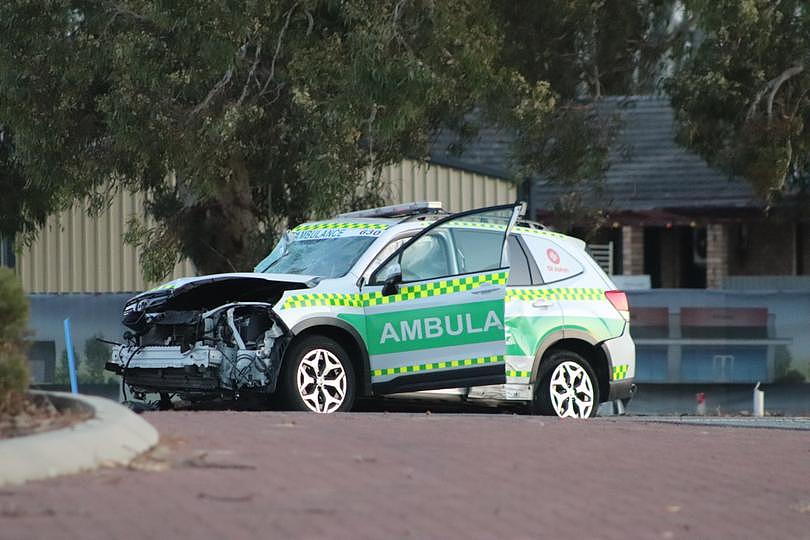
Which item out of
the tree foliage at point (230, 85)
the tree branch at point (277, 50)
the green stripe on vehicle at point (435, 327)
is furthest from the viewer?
the tree branch at point (277, 50)

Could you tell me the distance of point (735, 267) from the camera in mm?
33906

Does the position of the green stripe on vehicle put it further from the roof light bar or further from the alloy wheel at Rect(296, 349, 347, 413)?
the roof light bar

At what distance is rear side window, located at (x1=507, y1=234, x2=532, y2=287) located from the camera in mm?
14094

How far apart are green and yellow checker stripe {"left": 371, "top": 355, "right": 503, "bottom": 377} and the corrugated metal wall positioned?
49.6 ft

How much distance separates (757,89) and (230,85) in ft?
23.1

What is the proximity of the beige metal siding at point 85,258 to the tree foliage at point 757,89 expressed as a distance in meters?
10.6

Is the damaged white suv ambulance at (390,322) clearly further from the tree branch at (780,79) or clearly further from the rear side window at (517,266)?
the tree branch at (780,79)

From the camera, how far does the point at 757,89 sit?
A: 21.9 m

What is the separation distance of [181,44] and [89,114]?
183 centimetres

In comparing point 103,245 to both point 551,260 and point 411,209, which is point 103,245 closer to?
point 411,209

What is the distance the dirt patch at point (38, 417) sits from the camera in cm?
849

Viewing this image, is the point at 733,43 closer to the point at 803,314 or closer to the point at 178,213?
the point at 803,314

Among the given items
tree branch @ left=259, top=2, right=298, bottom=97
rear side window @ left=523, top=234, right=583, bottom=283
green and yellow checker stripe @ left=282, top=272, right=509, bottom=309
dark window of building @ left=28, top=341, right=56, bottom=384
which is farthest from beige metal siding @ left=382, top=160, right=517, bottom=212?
green and yellow checker stripe @ left=282, top=272, right=509, bottom=309

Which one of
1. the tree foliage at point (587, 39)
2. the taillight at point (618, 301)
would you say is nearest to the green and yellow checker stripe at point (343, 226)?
the taillight at point (618, 301)
